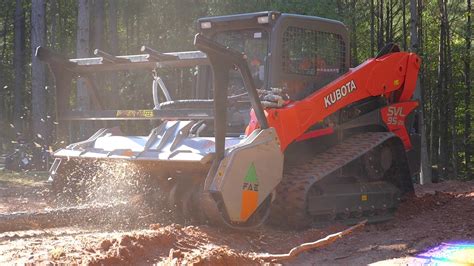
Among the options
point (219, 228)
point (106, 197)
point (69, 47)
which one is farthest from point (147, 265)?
point (69, 47)

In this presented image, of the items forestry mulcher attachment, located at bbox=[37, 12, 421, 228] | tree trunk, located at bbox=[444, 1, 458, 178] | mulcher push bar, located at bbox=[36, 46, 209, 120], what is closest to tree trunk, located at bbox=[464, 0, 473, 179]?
tree trunk, located at bbox=[444, 1, 458, 178]

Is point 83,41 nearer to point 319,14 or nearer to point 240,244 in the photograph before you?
point 319,14

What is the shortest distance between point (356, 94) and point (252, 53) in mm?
1534

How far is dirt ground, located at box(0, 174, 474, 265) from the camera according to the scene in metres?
5.79

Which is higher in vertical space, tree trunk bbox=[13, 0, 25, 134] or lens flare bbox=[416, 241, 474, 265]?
tree trunk bbox=[13, 0, 25, 134]

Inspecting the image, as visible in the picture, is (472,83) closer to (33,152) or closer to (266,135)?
(33,152)

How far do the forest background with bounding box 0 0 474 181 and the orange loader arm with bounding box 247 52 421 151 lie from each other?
1046cm

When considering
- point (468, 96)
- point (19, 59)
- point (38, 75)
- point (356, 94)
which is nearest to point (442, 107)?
point (468, 96)

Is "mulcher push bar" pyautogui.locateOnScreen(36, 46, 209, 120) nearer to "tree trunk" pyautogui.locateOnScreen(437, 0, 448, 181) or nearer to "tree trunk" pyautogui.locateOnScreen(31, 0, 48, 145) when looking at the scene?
"tree trunk" pyautogui.locateOnScreen(31, 0, 48, 145)

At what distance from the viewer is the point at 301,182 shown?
8.05 m

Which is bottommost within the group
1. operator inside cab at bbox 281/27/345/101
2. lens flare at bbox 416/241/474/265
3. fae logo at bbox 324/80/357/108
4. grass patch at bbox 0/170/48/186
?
grass patch at bbox 0/170/48/186

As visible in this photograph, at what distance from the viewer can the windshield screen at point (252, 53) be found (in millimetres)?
8805

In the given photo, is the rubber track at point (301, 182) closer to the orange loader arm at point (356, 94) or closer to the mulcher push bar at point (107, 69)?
the orange loader arm at point (356, 94)

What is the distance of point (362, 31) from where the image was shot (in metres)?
34.1
